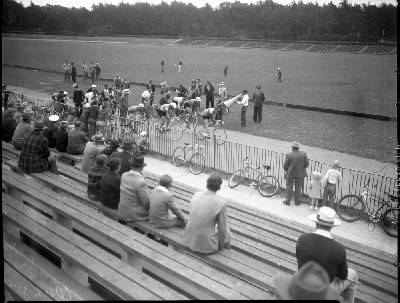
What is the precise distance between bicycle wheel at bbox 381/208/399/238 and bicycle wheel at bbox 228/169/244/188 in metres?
4.06

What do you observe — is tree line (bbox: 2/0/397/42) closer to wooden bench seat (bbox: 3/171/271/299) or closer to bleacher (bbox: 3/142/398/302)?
bleacher (bbox: 3/142/398/302)

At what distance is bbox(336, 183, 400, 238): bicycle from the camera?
9.66 metres

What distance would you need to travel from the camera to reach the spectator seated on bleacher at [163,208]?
5930 mm

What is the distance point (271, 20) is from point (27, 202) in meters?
104

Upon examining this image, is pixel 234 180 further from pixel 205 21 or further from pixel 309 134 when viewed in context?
pixel 205 21

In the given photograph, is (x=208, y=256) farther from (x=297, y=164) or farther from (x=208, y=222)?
(x=297, y=164)

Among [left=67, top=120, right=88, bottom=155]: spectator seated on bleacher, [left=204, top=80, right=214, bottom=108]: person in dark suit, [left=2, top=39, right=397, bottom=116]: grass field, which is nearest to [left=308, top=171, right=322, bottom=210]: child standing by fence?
[left=67, top=120, right=88, bottom=155]: spectator seated on bleacher

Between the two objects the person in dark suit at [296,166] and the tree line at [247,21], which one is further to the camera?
the tree line at [247,21]

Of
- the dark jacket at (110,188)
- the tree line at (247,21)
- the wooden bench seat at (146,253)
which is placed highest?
the tree line at (247,21)

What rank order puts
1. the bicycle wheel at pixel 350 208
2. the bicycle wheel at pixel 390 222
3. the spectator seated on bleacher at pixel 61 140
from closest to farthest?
the bicycle wheel at pixel 390 222
the bicycle wheel at pixel 350 208
the spectator seated on bleacher at pixel 61 140

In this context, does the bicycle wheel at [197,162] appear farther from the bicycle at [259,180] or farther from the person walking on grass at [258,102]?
the person walking on grass at [258,102]

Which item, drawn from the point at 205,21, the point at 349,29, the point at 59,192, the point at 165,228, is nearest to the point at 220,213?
the point at 165,228

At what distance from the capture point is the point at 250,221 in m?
7.60

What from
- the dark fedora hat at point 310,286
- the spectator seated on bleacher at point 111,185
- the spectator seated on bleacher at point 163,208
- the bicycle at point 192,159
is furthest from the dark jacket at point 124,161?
the dark fedora hat at point 310,286
